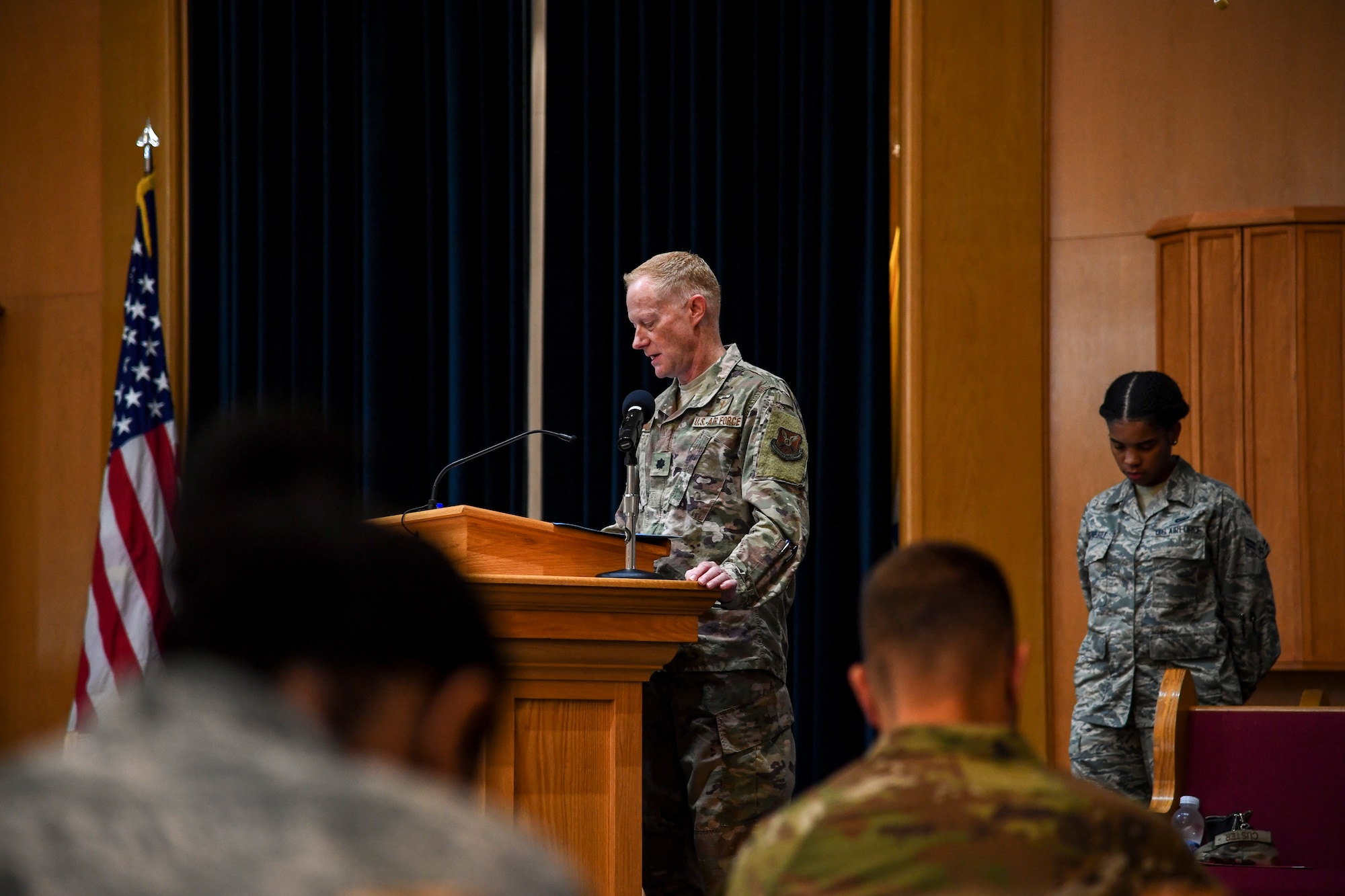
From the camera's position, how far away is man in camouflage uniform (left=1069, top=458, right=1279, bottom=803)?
373 cm

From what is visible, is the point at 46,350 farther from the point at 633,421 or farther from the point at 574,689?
the point at 574,689

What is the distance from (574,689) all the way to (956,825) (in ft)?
5.52

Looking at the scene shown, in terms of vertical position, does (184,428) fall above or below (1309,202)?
below

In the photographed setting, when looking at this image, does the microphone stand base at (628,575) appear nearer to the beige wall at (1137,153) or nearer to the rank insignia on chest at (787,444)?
the rank insignia on chest at (787,444)

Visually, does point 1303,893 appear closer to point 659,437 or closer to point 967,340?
point 659,437

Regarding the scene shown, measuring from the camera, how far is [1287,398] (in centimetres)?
463

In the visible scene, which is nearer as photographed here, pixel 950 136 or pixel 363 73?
pixel 950 136

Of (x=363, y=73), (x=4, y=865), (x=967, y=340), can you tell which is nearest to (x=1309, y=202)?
(x=967, y=340)

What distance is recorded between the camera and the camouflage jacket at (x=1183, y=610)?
3.73 metres

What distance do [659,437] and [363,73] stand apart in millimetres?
2668

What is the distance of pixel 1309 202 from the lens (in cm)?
485

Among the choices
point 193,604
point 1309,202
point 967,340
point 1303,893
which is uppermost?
point 1309,202

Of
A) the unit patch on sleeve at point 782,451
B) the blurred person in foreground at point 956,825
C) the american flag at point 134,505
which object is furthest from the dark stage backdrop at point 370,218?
the blurred person in foreground at point 956,825

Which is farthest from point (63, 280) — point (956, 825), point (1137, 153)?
point (956, 825)
